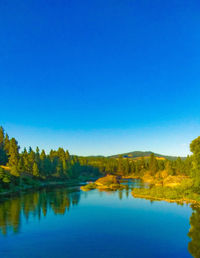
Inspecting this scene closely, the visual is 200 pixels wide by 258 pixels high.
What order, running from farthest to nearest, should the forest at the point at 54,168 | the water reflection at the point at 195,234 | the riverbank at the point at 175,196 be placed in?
1. the forest at the point at 54,168
2. the riverbank at the point at 175,196
3. the water reflection at the point at 195,234

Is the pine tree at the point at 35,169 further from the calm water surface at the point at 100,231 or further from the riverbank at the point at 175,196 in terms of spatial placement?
the riverbank at the point at 175,196

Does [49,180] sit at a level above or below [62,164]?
below

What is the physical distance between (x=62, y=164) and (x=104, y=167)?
62.4 m

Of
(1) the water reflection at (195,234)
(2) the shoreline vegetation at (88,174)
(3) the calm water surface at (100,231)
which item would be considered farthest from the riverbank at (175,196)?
(1) the water reflection at (195,234)

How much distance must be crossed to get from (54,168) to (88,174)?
39627 mm

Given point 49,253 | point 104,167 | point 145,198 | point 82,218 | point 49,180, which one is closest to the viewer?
point 49,253

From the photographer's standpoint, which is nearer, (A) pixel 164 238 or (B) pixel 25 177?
(A) pixel 164 238

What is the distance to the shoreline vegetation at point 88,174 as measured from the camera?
1997 inches

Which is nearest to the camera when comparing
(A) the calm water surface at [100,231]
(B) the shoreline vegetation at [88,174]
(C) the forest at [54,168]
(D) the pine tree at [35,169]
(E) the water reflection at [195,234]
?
(E) the water reflection at [195,234]

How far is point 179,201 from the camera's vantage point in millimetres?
47125

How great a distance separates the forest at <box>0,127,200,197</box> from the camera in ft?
223

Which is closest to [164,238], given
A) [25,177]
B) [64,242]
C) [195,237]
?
[195,237]

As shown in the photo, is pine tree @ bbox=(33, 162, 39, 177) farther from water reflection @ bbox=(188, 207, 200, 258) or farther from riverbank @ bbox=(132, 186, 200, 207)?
water reflection @ bbox=(188, 207, 200, 258)

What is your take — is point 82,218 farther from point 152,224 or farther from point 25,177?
point 25,177
